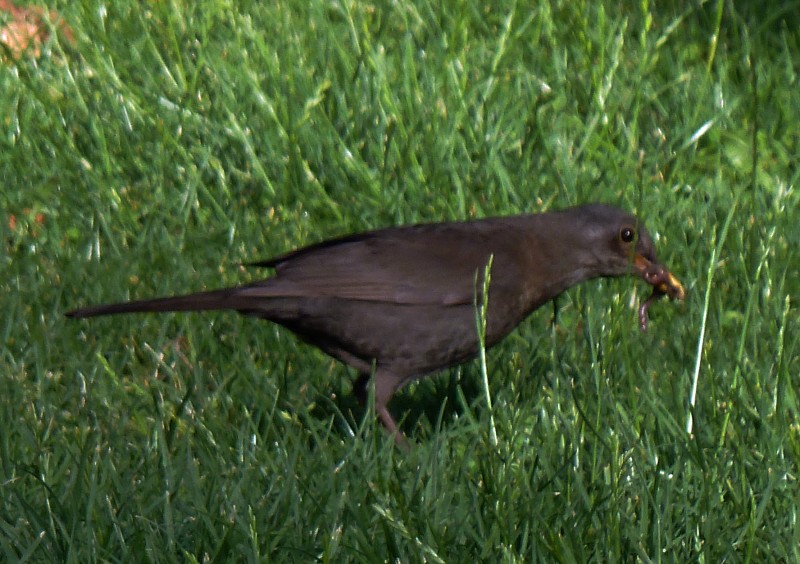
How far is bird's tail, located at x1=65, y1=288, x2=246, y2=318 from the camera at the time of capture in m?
4.02

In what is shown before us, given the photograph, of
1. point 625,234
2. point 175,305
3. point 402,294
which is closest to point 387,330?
point 402,294

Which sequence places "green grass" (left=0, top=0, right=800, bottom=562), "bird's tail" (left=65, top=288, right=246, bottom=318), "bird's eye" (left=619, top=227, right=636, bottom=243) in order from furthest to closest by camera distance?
"bird's eye" (left=619, top=227, right=636, bottom=243) → "bird's tail" (left=65, top=288, right=246, bottom=318) → "green grass" (left=0, top=0, right=800, bottom=562)

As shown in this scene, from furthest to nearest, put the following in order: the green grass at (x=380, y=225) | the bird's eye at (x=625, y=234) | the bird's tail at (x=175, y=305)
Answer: the bird's eye at (x=625, y=234) → the bird's tail at (x=175, y=305) → the green grass at (x=380, y=225)

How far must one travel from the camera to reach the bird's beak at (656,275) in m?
4.58

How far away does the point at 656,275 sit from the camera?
4.59 m

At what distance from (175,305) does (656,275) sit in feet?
4.86

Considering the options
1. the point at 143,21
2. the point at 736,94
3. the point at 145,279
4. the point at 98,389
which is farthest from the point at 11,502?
the point at 736,94

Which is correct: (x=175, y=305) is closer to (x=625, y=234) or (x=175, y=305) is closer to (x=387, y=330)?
(x=387, y=330)

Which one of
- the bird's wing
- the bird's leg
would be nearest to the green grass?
the bird's leg

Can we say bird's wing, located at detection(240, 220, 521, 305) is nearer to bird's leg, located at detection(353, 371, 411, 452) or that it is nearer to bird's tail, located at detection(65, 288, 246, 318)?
bird's tail, located at detection(65, 288, 246, 318)

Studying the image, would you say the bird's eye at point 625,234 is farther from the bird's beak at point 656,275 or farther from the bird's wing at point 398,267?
the bird's wing at point 398,267

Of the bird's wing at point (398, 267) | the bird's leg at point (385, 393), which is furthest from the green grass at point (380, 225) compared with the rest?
the bird's wing at point (398, 267)

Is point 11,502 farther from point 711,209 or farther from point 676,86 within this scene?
point 676,86

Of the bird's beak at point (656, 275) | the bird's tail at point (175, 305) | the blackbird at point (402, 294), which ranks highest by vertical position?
the bird's tail at point (175, 305)
